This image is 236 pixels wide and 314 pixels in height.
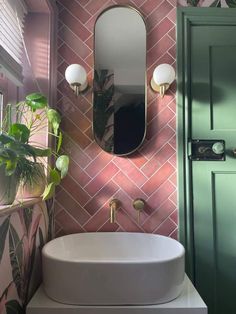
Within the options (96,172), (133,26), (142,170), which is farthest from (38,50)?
(142,170)

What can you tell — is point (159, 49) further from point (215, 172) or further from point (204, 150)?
point (215, 172)

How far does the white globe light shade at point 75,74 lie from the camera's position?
138 centimetres

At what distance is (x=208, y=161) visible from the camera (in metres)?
1.49

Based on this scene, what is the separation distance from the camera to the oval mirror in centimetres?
149

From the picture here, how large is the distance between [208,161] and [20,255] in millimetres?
1029

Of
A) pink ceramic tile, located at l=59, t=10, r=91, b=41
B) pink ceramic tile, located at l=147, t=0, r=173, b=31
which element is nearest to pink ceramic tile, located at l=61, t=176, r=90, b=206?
pink ceramic tile, located at l=59, t=10, r=91, b=41

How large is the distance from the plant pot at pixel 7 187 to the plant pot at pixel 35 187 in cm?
10

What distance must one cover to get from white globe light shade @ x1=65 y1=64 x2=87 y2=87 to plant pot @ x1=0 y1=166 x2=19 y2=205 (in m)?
0.66

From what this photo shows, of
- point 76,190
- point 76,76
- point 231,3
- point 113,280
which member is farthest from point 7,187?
point 231,3

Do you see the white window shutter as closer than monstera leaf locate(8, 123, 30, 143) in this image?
No

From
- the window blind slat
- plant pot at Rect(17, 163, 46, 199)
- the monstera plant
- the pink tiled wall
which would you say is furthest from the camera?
the pink tiled wall

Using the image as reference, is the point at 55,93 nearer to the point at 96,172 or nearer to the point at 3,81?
the point at 3,81

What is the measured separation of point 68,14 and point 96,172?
2.95 feet

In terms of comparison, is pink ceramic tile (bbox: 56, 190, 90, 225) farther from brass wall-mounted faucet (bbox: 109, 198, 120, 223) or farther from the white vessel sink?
the white vessel sink
